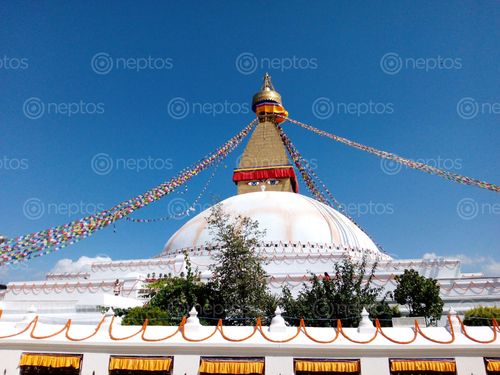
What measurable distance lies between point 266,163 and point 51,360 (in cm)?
2856

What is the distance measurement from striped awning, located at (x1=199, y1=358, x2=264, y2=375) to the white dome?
15.6 metres

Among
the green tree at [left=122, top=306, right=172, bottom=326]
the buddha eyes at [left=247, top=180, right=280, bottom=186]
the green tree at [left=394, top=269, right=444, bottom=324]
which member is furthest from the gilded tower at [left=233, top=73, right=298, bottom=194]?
the green tree at [left=122, top=306, right=172, bottom=326]

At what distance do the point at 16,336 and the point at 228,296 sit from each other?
21.6ft

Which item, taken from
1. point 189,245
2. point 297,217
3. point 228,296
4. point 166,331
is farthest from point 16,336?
point 297,217

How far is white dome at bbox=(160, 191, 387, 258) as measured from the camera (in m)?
23.7

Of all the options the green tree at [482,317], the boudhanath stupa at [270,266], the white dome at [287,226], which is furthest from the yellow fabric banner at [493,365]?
the white dome at [287,226]

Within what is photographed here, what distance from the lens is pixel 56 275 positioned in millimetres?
24156

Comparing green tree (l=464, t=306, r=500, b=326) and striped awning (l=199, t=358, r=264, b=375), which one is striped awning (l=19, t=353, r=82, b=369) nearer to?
striped awning (l=199, t=358, r=264, b=375)

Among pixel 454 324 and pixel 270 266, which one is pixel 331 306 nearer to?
pixel 454 324

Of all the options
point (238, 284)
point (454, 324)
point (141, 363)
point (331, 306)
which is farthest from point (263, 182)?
point (141, 363)

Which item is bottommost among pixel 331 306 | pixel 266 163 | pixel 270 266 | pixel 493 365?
pixel 493 365

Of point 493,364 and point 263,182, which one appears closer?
point 493,364

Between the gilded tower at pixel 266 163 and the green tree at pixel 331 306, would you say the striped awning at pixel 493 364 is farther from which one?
the gilded tower at pixel 266 163

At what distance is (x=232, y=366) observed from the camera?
7.27 m
